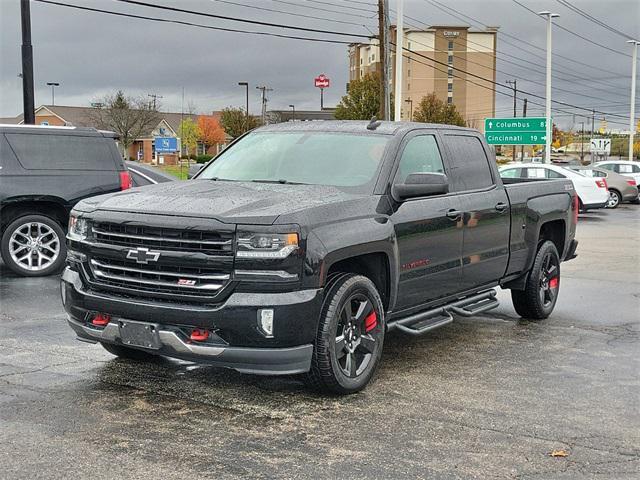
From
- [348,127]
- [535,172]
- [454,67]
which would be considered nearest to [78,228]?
[348,127]

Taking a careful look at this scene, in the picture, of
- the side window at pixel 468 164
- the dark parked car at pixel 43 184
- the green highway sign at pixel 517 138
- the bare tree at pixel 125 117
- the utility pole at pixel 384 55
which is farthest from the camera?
the bare tree at pixel 125 117

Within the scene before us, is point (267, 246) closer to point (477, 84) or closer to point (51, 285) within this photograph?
point (51, 285)

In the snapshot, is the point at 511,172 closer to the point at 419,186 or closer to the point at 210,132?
the point at 419,186

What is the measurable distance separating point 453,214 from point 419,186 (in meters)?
0.87

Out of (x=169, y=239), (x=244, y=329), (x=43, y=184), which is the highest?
(x=43, y=184)

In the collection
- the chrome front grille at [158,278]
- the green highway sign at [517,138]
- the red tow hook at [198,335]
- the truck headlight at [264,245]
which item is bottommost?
the red tow hook at [198,335]

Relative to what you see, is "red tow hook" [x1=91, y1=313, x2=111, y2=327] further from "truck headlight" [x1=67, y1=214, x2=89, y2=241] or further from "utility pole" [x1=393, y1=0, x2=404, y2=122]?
"utility pole" [x1=393, y1=0, x2=404, y2=122]

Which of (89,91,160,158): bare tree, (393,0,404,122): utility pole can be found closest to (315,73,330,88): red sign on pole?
(89,91,160,158): bare tree

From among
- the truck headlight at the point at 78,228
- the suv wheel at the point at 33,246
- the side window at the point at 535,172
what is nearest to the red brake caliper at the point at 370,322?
the truck headlight at the point at 78,228

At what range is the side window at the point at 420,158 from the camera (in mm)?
6500

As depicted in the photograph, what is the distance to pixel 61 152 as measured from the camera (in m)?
11.1

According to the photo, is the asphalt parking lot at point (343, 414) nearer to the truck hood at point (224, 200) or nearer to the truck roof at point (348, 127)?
the truck hood at point (224, 200)

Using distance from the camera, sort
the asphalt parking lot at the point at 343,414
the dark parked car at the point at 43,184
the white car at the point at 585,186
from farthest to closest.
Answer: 1. the white car at the point at 585,186
2. the dark parked car at the point at 43,184
3. the asphalt parking lot at the point at 343,414

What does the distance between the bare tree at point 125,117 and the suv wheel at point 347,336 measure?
7685 centimetres
